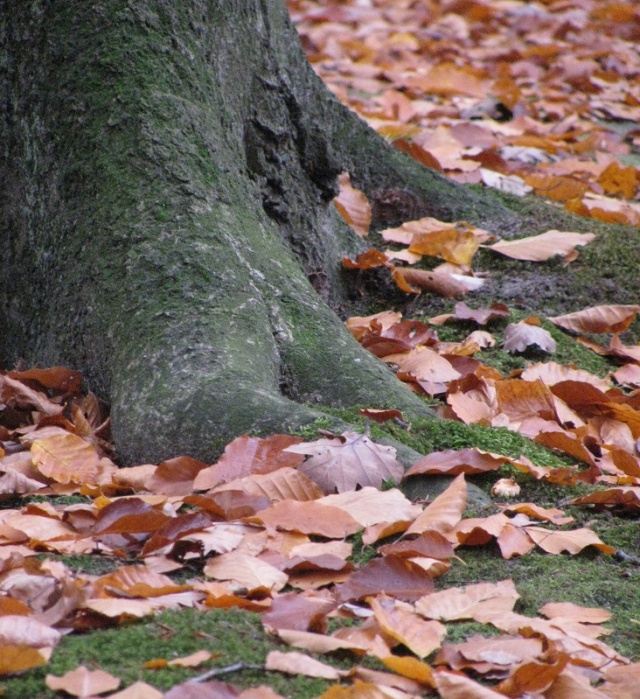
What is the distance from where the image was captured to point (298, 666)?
4.73ft

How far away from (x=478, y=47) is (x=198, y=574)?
26.6ft

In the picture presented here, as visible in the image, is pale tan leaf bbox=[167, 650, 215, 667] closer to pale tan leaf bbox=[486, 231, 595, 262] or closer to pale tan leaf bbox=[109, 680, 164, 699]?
pale tan leaf bbox=[109, 680, 164, 699]

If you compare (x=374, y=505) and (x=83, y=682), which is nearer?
(x=83, y=682)

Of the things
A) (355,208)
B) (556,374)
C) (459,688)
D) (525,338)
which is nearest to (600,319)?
(525,338)

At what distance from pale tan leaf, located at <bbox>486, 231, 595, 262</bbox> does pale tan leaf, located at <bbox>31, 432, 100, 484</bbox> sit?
7.36 ft

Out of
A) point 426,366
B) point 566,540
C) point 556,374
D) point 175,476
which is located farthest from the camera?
point 556,374

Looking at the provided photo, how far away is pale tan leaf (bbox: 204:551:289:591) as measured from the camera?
5.67ft

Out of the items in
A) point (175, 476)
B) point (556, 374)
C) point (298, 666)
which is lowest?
point (556, 374)

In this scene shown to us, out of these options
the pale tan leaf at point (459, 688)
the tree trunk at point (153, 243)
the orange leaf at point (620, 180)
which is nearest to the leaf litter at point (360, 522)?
the pale tan leaf at point (459, 688)

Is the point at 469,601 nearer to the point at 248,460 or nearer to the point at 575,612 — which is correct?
the point at 575,612

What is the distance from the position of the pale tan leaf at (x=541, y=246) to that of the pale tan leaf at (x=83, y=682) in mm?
3039

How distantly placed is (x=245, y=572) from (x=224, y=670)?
1.18 ft

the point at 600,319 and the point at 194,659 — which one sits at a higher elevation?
the point at 194,659

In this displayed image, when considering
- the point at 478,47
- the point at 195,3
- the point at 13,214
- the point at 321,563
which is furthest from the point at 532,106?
the point at 321,563
